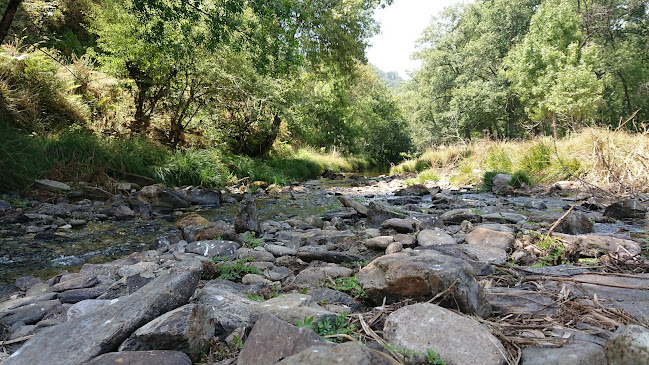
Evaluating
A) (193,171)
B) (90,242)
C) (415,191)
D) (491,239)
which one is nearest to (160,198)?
(90,242)

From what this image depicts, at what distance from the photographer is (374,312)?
5.81 ft

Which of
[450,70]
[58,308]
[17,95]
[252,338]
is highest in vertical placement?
[450,70]

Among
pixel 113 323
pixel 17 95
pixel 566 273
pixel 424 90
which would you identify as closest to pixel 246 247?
pixel 113 323

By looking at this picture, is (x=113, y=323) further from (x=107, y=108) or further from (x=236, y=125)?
(x=236, y=125)

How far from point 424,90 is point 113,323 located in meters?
38.6

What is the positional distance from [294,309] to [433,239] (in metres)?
2.14

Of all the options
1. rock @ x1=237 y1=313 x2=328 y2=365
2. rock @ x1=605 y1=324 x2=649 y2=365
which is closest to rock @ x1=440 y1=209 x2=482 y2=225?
rock @ x1=605 y1=324 x2=649 y2=365

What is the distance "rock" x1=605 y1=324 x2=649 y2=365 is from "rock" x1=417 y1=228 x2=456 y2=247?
6.75ft

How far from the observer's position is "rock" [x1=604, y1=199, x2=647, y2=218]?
194 inches

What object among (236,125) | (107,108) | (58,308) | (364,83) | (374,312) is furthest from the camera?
(364,83)

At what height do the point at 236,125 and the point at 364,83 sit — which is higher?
the point at 364,83

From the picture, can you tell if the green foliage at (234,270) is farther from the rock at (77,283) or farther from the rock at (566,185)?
the rock at (566,185)

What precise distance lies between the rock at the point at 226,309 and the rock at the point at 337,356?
483 mm

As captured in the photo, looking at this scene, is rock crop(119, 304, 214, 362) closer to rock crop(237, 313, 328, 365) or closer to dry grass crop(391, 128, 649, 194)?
rock crop(237, 313, 328, 365)
